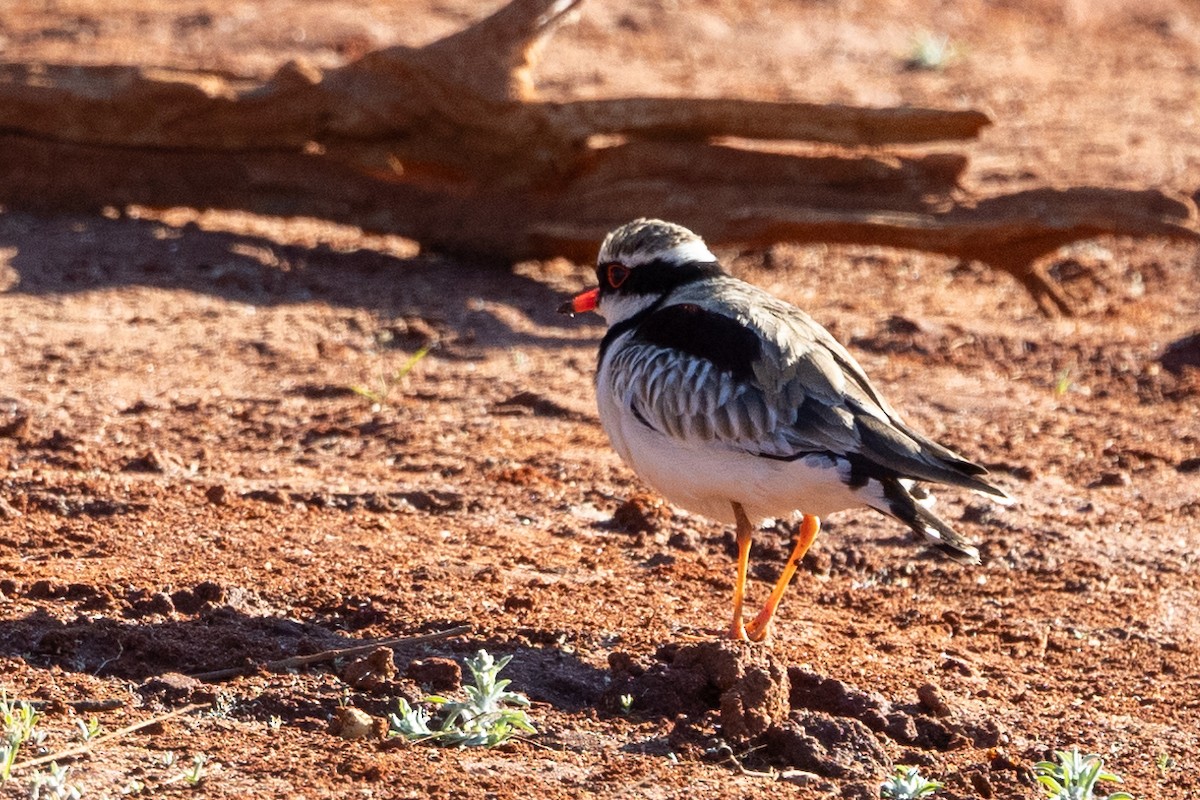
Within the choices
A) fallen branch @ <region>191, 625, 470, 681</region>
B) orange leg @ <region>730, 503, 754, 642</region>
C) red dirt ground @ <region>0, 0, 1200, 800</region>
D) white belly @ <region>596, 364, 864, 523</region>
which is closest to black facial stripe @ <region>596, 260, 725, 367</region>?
white belly @ <region>596, 364, 864, 523</region>

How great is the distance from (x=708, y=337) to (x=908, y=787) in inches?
69.6

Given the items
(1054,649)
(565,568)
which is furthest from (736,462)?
(1054,649)

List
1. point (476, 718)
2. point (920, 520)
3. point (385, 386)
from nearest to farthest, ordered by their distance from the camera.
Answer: point (476, 718) → point (920, 520) → point (385, 386)

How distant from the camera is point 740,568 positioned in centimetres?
530

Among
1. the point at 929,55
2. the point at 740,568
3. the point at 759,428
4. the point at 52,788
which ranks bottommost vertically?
the point at 52,788

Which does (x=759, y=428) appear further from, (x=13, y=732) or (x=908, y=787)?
(x=13, y=732)

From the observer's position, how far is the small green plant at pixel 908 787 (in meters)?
4.25

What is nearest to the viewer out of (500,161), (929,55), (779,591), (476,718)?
(476,718)

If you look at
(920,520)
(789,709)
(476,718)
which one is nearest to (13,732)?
(476,718)

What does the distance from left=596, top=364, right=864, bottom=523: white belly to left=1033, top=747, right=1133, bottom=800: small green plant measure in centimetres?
103

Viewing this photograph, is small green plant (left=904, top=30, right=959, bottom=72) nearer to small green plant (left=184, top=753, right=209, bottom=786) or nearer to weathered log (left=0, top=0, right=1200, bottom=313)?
weathered log (left=0, top=0, right=1200, bottom=313)

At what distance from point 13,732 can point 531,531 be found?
249cm

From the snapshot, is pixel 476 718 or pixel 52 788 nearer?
A: pixel 52 788

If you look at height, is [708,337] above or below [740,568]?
above
